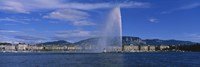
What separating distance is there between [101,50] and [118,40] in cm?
4898

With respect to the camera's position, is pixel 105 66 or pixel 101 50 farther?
pixel 101 50

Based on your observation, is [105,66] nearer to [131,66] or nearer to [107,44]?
[131,66]

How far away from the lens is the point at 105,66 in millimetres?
70250

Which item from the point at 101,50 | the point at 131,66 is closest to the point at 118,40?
the point at 101,50

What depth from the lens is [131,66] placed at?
72.1 meters

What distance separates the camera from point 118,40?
14962 cm

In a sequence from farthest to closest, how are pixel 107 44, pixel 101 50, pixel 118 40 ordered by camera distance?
pixel 101 50
pixel 107 44
pixel 118 40

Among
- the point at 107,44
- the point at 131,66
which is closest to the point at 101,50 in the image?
the point at 107,44

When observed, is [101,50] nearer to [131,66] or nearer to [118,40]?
[118,40]

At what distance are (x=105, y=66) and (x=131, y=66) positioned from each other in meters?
5.05

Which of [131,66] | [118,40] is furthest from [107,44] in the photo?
[131,66]

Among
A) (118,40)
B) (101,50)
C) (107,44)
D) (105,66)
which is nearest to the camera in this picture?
(105,66)

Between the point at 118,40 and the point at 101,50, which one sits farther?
the point at 101,50

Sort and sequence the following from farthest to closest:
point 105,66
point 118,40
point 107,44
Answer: point 107,44 → point 118,40 → point 105,66
